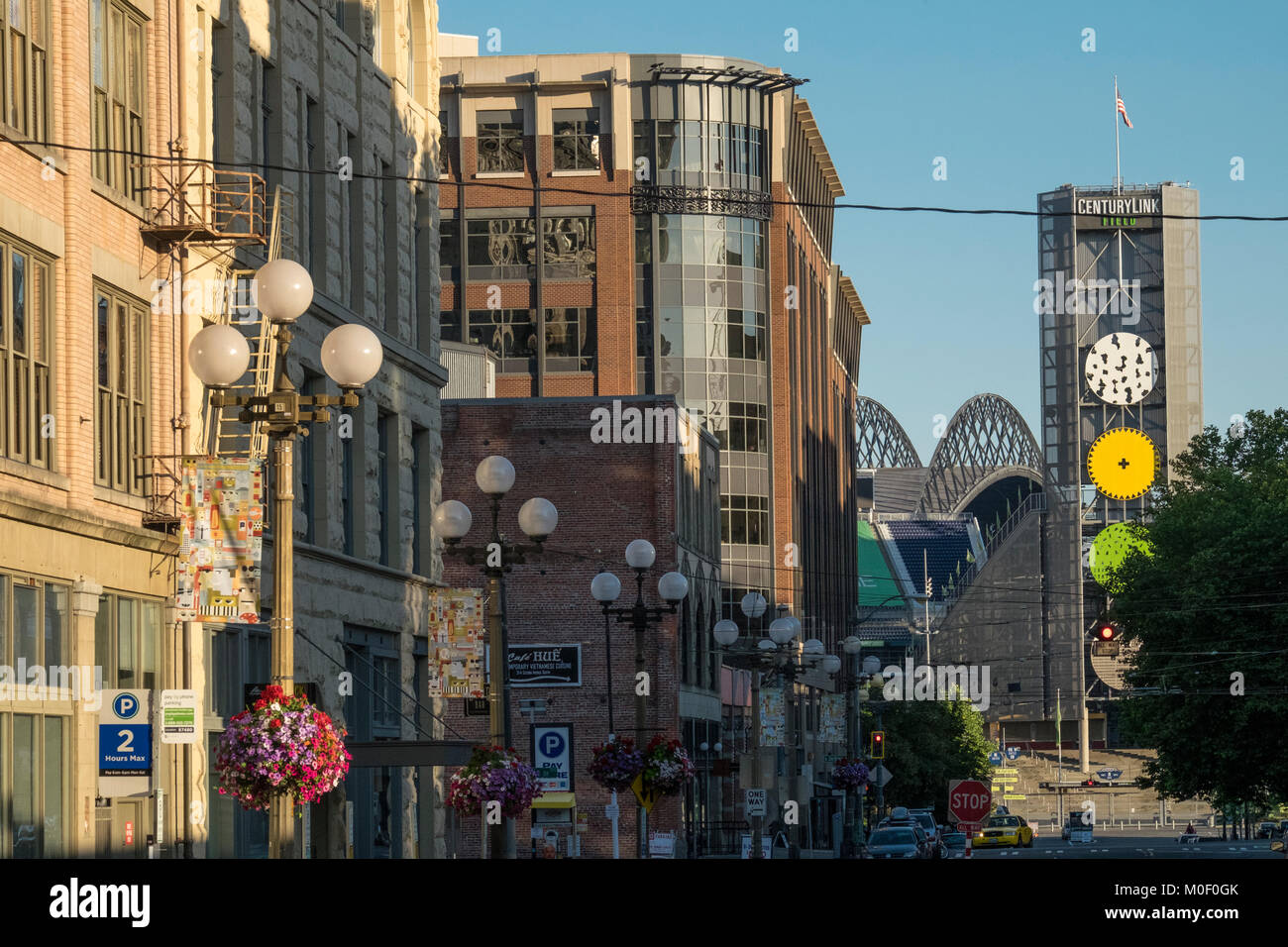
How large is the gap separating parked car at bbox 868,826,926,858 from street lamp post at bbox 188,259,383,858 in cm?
4250

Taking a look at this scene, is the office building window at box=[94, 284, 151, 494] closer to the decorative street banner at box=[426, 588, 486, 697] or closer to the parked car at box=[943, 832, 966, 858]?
the decorative street banner at box=[426, 588, 486, 697]

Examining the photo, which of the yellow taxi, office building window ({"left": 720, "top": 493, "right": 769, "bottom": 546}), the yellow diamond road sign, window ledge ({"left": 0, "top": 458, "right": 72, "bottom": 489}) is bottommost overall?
the yellow taxi

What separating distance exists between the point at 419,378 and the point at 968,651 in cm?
16203

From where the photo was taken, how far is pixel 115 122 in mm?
25094

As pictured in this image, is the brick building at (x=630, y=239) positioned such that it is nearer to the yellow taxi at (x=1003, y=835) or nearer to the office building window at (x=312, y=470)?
the yellow taxi at (x=1003, y=835)

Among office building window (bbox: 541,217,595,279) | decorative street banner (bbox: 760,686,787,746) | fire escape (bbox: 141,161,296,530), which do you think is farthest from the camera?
office building window (bbox: 541,217,595,279)

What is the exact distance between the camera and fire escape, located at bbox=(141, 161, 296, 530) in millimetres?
25719

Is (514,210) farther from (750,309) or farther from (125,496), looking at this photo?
(125,496)

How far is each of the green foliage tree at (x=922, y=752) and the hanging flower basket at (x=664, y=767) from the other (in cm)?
7905

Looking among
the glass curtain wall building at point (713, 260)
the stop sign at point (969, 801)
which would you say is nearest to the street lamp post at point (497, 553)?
the stop sign at point (969, 801)

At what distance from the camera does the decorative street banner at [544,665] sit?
52.5 metres

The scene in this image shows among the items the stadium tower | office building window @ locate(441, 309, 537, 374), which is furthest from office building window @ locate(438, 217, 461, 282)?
the stadium tower

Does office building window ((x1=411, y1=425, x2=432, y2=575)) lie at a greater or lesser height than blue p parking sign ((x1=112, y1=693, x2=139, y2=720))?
greater
